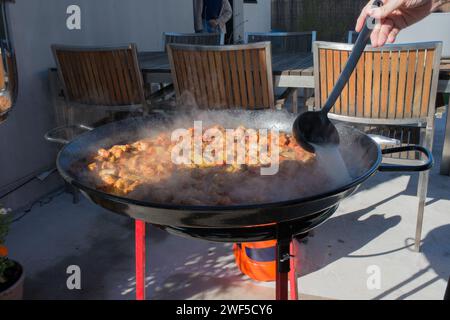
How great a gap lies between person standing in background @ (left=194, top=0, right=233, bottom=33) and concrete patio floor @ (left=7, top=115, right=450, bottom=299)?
366 centimetres

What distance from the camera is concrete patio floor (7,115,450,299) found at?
216 cm

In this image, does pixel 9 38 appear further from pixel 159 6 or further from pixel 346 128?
pixel 159 6

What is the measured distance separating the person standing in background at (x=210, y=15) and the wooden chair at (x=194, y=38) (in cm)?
156

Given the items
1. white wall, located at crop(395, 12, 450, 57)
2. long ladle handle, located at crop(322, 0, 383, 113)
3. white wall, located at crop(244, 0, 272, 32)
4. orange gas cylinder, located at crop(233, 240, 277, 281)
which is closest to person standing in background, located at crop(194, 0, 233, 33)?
white wall, located at crop(244, 0, 272, 32)

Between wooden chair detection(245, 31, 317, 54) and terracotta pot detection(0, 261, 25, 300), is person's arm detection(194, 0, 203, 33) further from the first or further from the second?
terracotta pot detection(0, 261, 25, 300)

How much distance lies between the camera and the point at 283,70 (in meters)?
2.96

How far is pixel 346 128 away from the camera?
155 cm

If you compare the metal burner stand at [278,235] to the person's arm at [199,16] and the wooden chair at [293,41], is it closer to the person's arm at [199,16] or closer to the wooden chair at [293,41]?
the wooden chair at [293,41]

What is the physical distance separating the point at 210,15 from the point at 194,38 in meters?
1.84

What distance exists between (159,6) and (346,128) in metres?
3.96

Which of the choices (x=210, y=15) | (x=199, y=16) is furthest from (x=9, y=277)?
(x=210, y=15)

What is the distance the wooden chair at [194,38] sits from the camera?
4310 mm

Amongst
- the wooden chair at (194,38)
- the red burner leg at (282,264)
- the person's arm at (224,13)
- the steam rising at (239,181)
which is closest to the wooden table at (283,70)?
the wooden chair at (194,38)
